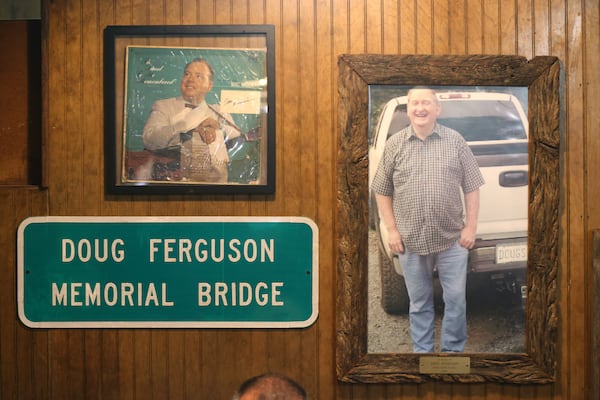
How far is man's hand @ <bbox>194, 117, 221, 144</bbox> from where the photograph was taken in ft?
6.46

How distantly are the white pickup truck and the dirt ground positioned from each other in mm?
33

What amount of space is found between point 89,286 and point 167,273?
30 centimetres

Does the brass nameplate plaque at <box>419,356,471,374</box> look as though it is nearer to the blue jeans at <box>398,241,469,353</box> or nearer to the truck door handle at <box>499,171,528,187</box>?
the blue jeans at <box>398,241,469,353</box>

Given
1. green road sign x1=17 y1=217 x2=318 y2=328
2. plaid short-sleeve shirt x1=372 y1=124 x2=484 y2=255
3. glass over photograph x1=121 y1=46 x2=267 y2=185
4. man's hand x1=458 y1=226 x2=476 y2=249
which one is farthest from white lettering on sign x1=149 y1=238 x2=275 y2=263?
man's hand x1=458 y1=226 x2=476 y2=249

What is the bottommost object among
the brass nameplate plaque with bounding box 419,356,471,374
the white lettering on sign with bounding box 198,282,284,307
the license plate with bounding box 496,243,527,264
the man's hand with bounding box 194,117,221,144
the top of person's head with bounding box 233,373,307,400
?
the top of person's head with bounding box 233,373,307,400

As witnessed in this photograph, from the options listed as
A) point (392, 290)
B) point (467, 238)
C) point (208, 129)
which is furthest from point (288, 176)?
point (467, 238)

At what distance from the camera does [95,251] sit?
199cm

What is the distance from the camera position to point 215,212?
6.56ft

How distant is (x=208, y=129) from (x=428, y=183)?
847 mm

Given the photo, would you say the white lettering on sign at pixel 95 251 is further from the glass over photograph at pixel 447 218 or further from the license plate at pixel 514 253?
the license plate at pixel 514 253

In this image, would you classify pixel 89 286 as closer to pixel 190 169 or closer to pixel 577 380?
pixel 190 169

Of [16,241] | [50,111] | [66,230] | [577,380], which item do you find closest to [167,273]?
[66,230]

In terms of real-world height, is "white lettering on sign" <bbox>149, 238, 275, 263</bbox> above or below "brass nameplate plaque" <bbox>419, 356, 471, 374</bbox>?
above

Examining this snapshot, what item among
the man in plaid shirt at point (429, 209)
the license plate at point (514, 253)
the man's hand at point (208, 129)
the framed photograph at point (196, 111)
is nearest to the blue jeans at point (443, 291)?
the man in plaid shirt at point (429, 209)
